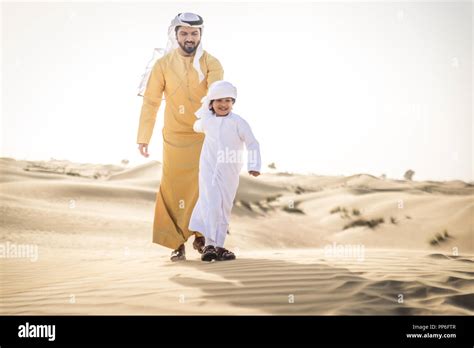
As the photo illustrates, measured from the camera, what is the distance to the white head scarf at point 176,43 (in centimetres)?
740

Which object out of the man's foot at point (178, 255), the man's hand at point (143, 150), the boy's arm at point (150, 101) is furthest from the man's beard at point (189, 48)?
the man's foot at point (178, 255)

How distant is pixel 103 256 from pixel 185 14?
11.4 feet

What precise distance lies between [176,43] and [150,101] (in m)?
0.78

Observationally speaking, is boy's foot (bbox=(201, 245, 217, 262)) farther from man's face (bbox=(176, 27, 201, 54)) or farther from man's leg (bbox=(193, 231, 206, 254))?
man's face (bbox=(176, 27, 201, 54))

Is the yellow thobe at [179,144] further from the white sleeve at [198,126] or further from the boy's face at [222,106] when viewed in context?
the boy's face at [222,106]

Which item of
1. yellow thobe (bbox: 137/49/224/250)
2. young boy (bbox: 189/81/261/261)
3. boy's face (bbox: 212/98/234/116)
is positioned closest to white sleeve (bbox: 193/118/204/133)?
young boy (bbox: 189/81/261/261)

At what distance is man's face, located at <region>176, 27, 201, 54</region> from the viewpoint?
750 centimetres

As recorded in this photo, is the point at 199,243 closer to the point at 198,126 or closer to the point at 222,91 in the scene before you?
the point at 198,126

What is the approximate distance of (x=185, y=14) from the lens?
7414mm

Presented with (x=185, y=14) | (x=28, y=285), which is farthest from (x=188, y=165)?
(x=28, y=285)

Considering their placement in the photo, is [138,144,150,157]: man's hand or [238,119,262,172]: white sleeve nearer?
[238,119,262,172]: white sleeve

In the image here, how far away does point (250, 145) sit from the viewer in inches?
265
